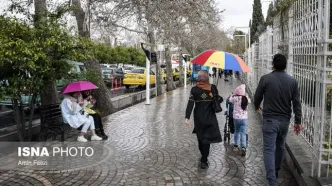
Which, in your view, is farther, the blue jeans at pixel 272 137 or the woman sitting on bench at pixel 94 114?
the woman sitting on bench at pixel 94 114

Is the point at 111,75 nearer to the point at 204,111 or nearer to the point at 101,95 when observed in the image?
the point at 101,95

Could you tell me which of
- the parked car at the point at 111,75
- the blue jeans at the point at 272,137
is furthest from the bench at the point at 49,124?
the parked car at the point at 111,75

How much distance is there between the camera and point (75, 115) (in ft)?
23.3

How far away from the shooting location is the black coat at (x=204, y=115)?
5695mm

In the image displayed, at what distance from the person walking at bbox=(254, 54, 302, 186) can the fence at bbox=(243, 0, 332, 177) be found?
0.34 m

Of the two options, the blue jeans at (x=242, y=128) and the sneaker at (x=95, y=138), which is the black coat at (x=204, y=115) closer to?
the blue jeans at (x=242, y=128)

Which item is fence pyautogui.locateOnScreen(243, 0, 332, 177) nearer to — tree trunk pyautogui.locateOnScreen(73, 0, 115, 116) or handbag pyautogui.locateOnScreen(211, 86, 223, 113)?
handbag pyautogui.locateOnScreen(211, 86, 223, 113)

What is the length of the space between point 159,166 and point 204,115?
1176 millimetres

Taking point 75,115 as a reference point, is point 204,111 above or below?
above

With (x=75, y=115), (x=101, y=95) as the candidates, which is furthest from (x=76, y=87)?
(x=101, y=95)

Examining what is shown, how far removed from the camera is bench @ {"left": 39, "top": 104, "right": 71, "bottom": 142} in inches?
272

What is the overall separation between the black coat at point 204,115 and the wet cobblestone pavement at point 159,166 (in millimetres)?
541

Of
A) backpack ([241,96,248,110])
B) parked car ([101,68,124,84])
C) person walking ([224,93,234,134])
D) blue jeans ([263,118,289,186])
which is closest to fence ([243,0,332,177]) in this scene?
blue jeans ([263,118,289,186])

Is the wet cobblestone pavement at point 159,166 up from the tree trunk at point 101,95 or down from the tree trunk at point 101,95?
down
